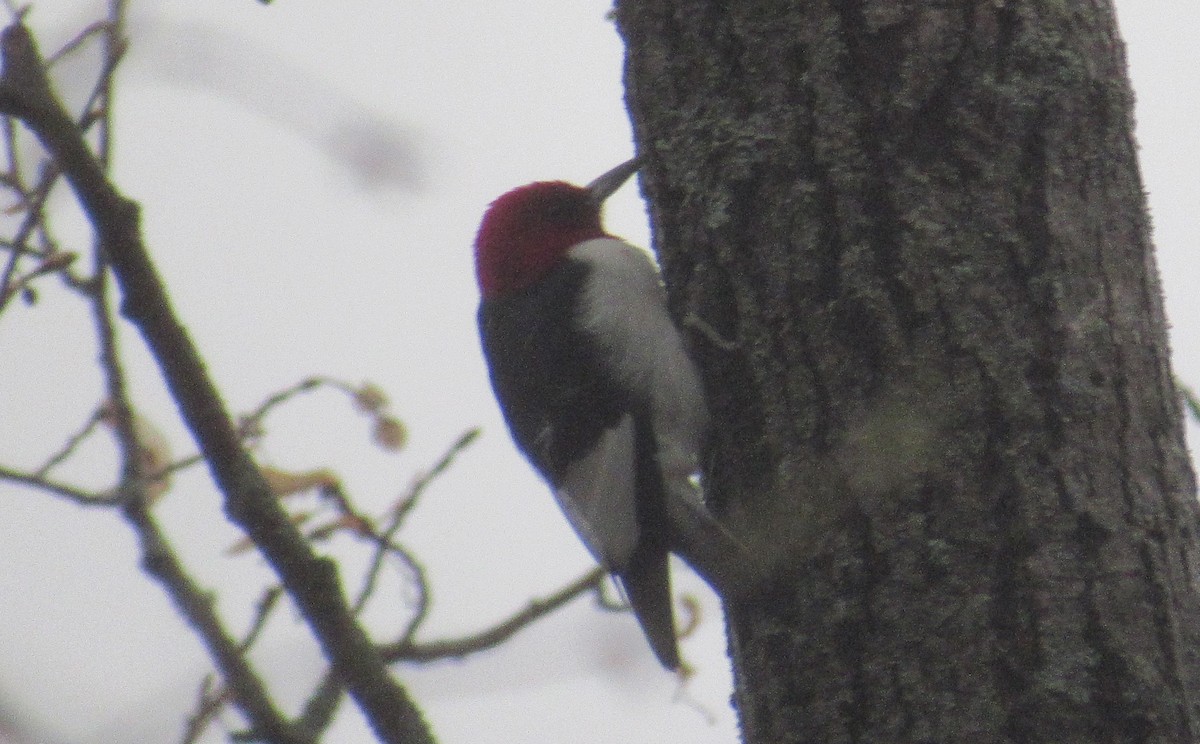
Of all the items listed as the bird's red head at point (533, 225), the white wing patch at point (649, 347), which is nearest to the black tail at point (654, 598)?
the white wing patch at point (649, 347)

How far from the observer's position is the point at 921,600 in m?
2.13

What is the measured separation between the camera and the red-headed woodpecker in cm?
318

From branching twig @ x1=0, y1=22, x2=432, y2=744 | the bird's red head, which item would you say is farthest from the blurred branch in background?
the bird's red head

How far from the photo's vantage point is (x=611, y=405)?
3.46 metres

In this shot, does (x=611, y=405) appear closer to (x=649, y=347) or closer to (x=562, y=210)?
(x=649, y=347)

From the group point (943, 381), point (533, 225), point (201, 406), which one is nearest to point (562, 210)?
point (533, 225)

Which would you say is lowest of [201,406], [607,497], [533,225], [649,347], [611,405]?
[607,497]

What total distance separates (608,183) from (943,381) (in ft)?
7.00

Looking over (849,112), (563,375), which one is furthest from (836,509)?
(563,375)

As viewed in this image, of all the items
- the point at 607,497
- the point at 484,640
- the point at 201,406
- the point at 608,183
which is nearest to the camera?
the point at 201,406

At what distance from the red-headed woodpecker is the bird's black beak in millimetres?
230

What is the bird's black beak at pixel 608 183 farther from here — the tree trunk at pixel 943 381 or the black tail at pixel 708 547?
the tree trunk at pixel 943 381

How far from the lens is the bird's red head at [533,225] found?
4.12 meters

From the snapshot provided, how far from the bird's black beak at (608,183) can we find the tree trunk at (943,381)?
1587mm
